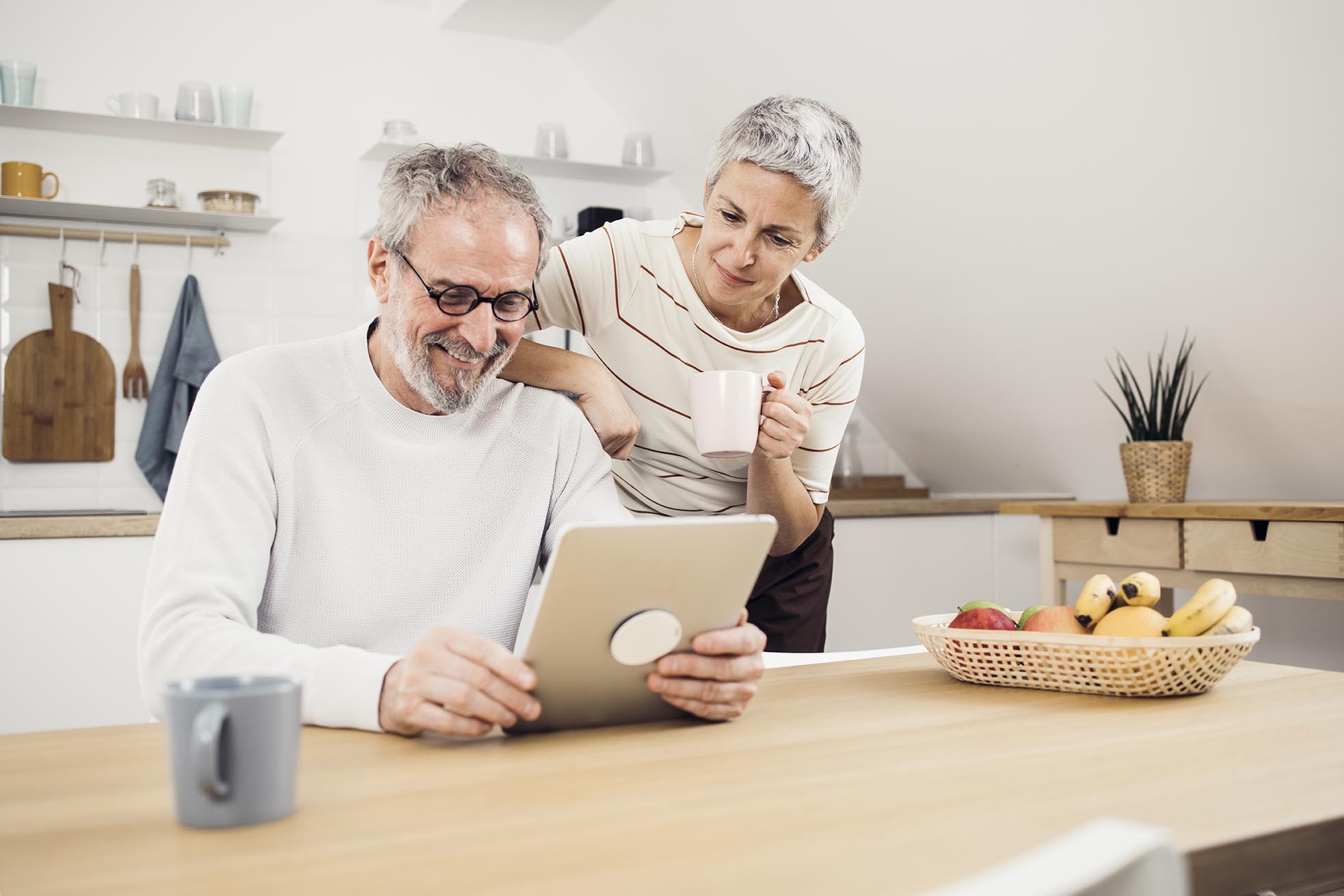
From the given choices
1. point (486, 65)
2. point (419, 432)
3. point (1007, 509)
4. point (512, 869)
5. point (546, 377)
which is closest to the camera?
point (512, 869)

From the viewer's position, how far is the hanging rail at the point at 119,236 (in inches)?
130

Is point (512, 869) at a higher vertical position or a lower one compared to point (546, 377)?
lower

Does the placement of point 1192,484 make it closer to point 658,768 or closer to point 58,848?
point 658,768

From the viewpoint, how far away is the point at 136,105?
3238 millimetres

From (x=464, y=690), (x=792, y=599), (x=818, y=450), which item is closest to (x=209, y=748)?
(x=464, y=690)

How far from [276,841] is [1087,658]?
828 millimetres

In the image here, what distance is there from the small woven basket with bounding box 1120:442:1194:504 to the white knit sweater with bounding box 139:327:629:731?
2034 mm

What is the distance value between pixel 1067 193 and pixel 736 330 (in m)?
1.51

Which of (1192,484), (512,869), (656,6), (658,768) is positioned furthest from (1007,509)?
(512,869)

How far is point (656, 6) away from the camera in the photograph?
350cm

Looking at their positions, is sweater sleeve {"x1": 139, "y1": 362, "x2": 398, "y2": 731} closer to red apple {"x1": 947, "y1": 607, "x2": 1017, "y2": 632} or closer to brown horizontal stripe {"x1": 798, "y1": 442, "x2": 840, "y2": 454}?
red apple {"x1": 947, "y1": 607, "x2": 1017, "y2": 632}

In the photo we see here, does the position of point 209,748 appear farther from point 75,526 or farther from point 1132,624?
point 75,526

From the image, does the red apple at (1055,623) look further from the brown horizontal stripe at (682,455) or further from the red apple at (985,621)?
the brown horizontal stripe at (682,455)

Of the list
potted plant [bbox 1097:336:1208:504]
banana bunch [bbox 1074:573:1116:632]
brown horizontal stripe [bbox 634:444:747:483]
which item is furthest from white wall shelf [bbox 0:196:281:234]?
banana bunch [bbox 1074:573:1116:632]
